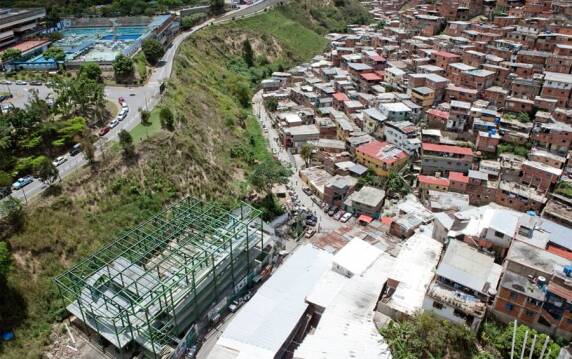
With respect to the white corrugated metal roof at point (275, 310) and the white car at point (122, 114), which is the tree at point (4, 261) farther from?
the white car at point (122, 114)

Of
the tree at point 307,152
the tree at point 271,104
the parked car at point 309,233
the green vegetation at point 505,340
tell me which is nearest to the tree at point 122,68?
the tree at point 271,104

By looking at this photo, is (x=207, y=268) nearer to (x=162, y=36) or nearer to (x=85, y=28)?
(x=162, y=36)

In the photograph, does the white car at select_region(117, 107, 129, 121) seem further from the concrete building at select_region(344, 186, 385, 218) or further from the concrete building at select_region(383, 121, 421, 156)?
the concrete building at select_region(383, 121, 421, 156)

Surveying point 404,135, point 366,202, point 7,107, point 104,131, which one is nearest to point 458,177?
point 404,135

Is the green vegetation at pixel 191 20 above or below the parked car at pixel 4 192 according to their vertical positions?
above

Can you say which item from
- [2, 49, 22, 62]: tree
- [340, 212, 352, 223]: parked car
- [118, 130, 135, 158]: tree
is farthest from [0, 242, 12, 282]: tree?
[2, 49, 22, 62]: tree
